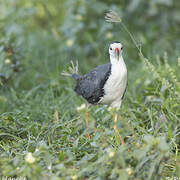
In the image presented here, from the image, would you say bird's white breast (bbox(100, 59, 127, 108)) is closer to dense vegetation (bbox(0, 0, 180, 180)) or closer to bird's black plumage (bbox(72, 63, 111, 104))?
bird's black plumage (bbox(72, 63, 111, 104))

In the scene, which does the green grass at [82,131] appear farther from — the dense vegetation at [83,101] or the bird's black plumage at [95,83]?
the bird's black plumage at [95,83]

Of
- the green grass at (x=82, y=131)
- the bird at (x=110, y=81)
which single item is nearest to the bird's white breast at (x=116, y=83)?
the bird at (x=110, y=81)

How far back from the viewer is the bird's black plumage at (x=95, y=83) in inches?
111

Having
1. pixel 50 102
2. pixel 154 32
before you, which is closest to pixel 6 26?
pixel 50 102

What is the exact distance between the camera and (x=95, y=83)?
9.53 ft

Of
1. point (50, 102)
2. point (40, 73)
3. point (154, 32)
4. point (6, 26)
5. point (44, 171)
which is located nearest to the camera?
point (44, 171)

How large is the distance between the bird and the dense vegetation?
0.17 m

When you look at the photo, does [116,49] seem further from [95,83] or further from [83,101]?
[83,101]

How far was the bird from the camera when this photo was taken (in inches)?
107

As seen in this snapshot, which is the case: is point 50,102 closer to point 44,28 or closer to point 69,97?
point 69,97

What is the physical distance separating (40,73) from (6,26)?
3.24ft

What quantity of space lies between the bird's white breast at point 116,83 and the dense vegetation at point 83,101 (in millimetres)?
196

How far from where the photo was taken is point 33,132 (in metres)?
2.90

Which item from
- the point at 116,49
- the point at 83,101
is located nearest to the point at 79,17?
the point at 83,101
